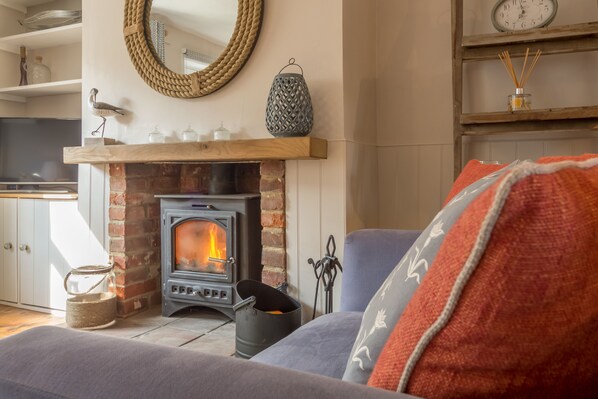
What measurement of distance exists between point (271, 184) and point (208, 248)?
55cm

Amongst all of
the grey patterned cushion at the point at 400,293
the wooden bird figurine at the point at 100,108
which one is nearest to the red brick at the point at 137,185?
the wooden bird figurine at the point at 100,108

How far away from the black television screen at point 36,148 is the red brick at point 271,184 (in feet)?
5.33

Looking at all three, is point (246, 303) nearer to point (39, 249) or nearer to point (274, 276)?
point (274, 276)

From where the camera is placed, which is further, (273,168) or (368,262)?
(273,168)

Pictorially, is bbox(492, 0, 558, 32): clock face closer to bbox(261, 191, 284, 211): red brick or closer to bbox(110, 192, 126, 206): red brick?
bbox(261, 191, 284, 211): red brick

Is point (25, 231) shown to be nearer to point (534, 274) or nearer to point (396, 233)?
point (396, 233)

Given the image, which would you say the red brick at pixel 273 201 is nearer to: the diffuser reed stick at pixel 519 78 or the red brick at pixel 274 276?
the red brick at pixel 274 276

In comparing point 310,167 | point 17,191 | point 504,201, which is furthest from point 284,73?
point 17,191

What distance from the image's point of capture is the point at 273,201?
2414 mm

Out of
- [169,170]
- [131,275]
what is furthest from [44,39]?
[131,275]

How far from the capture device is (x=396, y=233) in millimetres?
1584

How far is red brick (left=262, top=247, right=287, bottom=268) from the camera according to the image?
7.88 ft

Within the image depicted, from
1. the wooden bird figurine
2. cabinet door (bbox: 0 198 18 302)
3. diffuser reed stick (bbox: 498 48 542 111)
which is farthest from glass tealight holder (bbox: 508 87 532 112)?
cabinet door (bbox: 0 198 18 302)

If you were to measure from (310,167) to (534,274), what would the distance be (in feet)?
6.20
